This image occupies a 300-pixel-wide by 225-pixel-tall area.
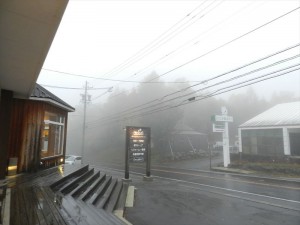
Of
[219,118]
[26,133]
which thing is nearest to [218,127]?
[219,118]

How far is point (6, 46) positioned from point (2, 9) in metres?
1.67

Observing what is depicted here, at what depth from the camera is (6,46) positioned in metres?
5.95

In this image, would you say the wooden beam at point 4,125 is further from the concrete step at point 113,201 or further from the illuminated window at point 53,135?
the concrete step at point 113,201

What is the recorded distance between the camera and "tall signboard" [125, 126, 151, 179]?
18.7 m

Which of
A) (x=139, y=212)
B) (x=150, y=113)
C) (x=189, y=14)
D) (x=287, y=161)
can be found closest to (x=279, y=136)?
(x=287, y=161)

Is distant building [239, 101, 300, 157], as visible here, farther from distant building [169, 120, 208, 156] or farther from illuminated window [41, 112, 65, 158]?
illuminated window [41, 112, 65, 158]

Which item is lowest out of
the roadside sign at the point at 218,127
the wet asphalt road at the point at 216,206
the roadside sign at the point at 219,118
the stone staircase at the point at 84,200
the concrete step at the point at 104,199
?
the wet asphalt road at the point at 216,206

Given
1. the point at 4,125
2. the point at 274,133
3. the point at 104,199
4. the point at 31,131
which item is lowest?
the point at 104,199

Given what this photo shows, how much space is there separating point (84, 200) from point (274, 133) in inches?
1046

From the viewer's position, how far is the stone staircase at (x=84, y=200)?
6.40 m

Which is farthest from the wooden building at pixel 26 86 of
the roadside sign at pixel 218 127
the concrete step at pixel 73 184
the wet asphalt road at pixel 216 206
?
the roadside sign at pixel 218 127

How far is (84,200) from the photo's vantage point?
8602 millimetres

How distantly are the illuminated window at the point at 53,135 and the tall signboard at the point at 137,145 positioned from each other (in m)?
4.60

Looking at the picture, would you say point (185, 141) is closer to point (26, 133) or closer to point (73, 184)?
point (26, 133)
